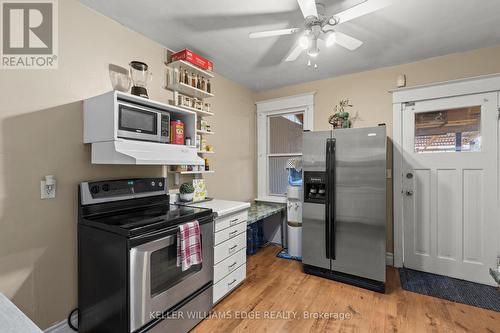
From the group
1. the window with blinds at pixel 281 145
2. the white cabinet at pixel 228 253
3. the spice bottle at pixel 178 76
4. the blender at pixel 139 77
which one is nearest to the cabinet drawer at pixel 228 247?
the white cabinet at pixel 228 253

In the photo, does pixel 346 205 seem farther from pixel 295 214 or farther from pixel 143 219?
pixel 143 219

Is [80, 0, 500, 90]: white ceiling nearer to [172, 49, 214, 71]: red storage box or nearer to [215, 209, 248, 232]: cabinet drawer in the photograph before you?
[172, 49, 214, 71]: red storage box

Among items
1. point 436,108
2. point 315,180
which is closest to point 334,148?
point 315,180

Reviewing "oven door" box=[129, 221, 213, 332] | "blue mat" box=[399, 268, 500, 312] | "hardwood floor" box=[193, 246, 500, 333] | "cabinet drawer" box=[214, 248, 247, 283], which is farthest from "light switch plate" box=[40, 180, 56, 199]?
"blue mat" box=[399, 268, 500, 312]

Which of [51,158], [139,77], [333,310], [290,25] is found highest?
[290,25]

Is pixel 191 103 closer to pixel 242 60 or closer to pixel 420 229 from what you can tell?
pixel 242 60

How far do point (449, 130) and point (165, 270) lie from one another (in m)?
3.26

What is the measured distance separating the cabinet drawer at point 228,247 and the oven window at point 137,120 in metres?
1.16

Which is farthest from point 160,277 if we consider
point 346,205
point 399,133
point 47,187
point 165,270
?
point 399,133

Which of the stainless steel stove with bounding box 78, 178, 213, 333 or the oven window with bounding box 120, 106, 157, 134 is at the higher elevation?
the oven window with bounding box 120, 106, 157, 134

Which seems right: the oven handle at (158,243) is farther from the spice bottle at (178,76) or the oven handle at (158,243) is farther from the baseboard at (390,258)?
the baseboard at (390,258)

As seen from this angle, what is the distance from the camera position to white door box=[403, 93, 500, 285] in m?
2.47

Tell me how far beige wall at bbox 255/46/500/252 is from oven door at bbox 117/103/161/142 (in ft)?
7.63

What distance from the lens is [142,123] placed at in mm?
1800
